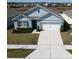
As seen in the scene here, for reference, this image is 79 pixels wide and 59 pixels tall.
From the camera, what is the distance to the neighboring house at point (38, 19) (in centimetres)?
371

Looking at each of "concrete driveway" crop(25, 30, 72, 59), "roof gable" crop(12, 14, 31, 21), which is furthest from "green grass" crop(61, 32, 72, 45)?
"roof gable" crop(12, 14, 31, 21)

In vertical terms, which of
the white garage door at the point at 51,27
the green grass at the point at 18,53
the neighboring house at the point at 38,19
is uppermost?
the neighboring house at the point at 38,19

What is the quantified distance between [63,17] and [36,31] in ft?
1.89

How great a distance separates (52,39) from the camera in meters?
4.02

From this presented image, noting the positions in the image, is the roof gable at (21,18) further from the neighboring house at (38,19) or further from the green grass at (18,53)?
the green grass at (18,53)

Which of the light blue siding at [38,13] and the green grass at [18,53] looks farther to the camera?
the green grass at [18,53]

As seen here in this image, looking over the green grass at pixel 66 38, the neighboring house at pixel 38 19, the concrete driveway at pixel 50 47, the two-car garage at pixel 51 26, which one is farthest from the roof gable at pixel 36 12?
the green grass at pixel 66 38

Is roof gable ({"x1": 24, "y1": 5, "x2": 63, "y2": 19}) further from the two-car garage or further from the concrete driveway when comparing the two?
the concrete driveway

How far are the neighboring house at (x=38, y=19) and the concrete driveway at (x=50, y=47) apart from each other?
15 centimetres

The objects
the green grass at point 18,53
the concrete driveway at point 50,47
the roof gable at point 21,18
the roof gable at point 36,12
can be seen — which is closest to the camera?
the roof gable at point 36,12

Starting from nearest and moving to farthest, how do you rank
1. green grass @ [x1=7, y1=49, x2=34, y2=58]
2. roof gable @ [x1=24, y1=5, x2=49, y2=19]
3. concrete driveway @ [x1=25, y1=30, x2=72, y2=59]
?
roof gable @ [x1=24, y1=5, x2=49, y2=19], concrete driveway @ [x1=25, y1=30, x2=72, y2=59], green grass @ [x1=7, y1=49, x2=34, y2=58]

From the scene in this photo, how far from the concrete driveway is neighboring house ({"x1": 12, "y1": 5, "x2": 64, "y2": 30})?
0.51 feet

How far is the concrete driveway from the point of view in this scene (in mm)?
3969

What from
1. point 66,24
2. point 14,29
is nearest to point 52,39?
point 66,24
